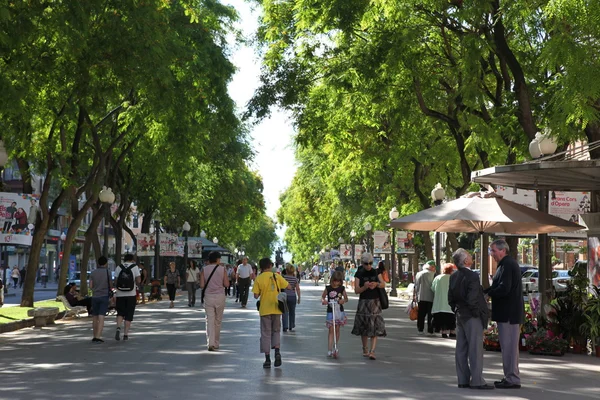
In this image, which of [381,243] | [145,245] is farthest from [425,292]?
[381,243]

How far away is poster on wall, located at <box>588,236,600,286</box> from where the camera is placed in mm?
18375

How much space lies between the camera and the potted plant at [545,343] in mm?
17062

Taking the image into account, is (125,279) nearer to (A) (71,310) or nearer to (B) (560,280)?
(A) (71,310)

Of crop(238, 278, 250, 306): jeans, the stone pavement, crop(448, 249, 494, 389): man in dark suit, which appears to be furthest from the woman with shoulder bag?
crop(238, 278, 250, 306): jeans

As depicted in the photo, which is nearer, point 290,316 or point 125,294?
point 125,294

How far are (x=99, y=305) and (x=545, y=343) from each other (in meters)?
8.86

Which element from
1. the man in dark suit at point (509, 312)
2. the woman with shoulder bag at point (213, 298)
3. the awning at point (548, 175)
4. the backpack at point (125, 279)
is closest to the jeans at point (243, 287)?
the backpack at point (125, 279)

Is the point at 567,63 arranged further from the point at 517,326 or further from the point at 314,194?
the point at 314,194

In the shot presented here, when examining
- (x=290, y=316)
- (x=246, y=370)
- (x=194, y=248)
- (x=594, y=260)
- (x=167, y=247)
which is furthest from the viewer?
(x=194, y=248)

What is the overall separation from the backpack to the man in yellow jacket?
5.31 meters

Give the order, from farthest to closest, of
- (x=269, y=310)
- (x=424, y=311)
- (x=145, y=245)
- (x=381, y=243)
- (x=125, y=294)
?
(x=381, y=243) → (x=145, y=245) → (x=424, y=311) → (x=125, y=294) → (x=269, y=310)

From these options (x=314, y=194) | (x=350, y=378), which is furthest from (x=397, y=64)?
(x=314, y=194)

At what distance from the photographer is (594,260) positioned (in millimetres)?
18562

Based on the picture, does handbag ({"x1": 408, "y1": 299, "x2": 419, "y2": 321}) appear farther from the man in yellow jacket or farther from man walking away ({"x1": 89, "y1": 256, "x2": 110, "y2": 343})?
the man in yellow jacket
